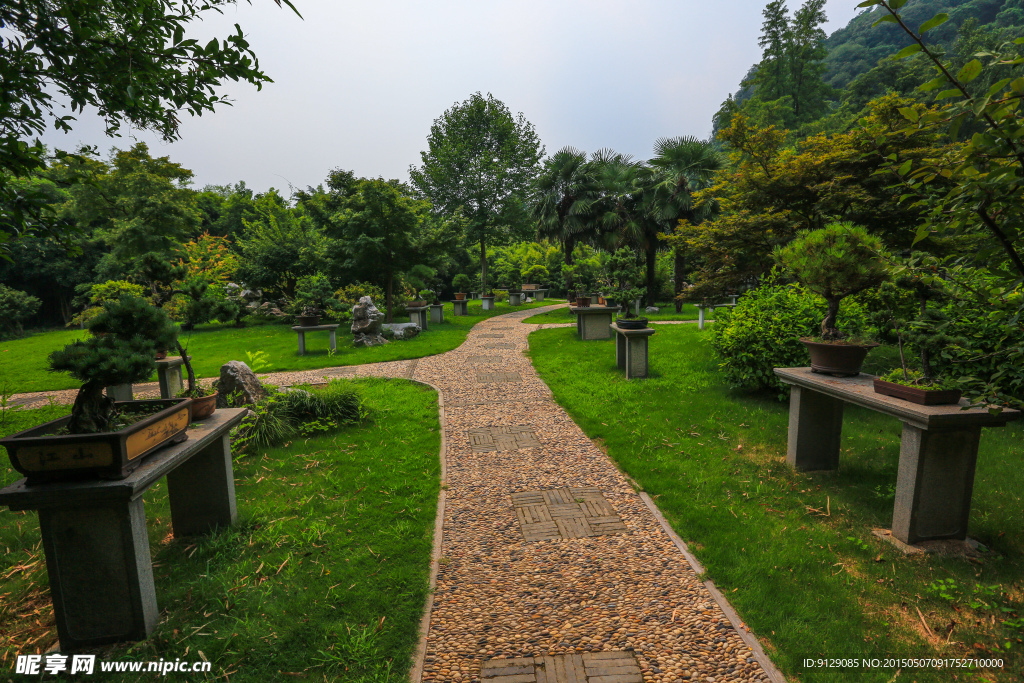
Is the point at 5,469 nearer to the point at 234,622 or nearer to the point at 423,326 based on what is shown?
the point at 234,622

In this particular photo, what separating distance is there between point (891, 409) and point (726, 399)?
3.32 m

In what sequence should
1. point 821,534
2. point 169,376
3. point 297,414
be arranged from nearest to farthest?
point 821,534 → point 297,414 → point 169,376

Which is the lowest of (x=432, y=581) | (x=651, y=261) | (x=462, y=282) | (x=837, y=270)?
(x=432, y=581)

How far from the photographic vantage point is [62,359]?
2266mm

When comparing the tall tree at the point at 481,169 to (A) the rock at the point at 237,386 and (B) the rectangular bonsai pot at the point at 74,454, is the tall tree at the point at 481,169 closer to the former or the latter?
(A) the rock at the point at 237,386

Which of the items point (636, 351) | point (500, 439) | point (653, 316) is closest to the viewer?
point (500, 439)

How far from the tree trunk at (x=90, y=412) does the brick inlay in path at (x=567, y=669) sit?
2.36 meters

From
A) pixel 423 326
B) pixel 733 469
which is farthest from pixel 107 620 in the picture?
pixel 423 326

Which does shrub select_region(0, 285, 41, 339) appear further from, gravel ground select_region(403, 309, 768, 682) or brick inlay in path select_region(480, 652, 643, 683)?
brick inlay in path select_region(480, 652, 643, 683)

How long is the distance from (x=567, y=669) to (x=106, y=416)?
2763mm

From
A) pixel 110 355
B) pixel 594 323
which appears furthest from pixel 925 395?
pixel 594 323

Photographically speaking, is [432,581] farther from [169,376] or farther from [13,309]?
[13,309]

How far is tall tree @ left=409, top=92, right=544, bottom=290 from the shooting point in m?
23.7

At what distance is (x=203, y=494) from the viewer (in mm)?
3436
